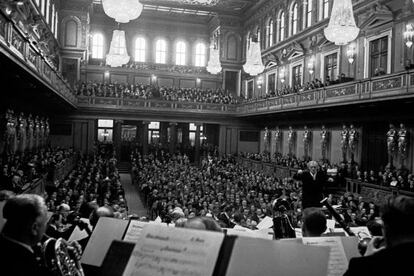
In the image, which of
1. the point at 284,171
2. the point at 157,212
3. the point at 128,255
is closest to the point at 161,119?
the point at 284,171

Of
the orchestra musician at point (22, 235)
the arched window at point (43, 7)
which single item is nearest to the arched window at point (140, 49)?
the arched window at point (43, 7)

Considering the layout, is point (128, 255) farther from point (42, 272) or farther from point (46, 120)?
point (46, 120)

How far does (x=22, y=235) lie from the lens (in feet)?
9.41

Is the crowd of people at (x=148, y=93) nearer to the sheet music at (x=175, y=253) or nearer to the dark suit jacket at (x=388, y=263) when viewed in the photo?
the sheet music at (x=175, y=253)

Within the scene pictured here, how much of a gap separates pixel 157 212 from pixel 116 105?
22.2 m

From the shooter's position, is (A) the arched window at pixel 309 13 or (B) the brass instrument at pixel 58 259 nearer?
(B) the brass instrument at pixel 58 259

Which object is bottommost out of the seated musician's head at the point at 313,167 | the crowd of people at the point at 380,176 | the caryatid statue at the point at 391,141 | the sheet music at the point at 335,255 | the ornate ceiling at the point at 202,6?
the crowd of people at the point at 380,176

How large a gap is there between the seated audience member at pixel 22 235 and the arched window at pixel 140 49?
45181 mm

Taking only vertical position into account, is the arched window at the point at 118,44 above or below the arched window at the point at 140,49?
below

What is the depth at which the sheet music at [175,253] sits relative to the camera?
2463 mm

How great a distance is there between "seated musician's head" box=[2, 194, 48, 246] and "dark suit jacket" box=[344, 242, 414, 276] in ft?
6.80

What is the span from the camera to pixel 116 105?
37219mm

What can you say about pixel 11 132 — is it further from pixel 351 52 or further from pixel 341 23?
pixel 351 52

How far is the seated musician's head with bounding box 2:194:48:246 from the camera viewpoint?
2869 mm
